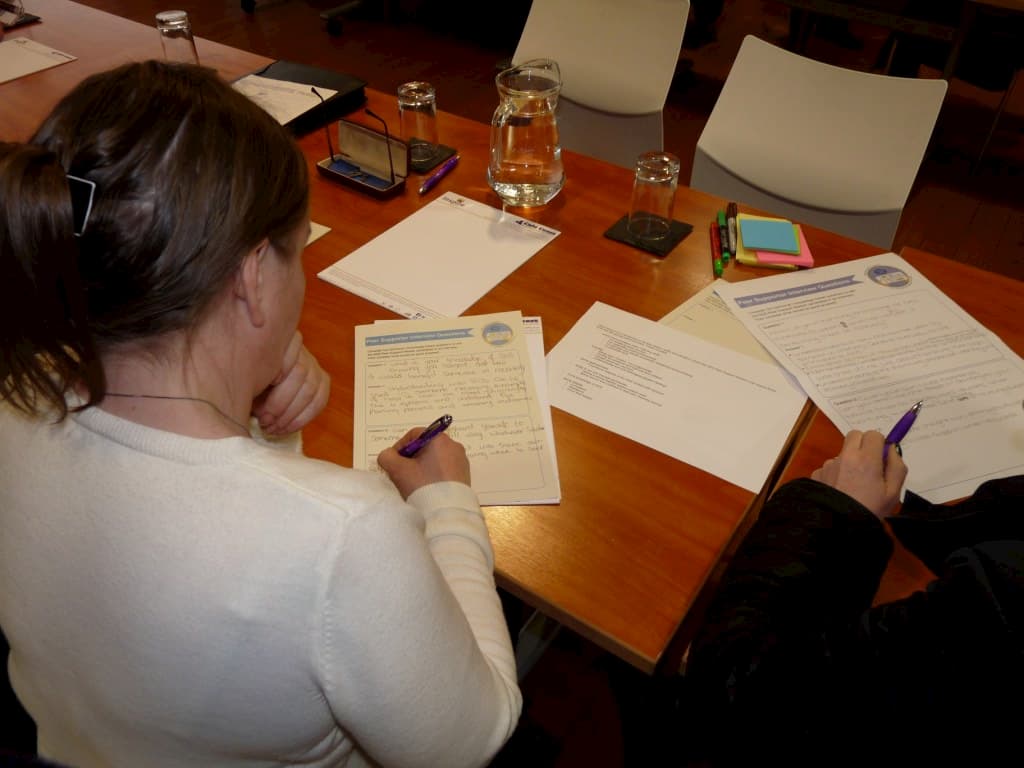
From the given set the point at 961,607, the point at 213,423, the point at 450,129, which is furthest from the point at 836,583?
the point at 450,129

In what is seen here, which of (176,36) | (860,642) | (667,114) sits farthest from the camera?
(667,114)

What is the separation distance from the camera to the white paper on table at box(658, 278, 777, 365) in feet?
3.58

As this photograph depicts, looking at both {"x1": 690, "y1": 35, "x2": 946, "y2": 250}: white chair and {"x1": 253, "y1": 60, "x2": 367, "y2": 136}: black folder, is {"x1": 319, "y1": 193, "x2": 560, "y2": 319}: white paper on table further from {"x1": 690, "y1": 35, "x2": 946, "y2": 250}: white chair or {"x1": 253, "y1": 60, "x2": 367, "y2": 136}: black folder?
{"x1": 690, "y1": 35, "x2": 946, "y2": 250}: white chair

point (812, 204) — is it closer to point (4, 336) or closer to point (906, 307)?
point (906, 307)

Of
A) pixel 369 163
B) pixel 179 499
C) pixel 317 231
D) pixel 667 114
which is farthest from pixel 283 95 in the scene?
pixel 667 114

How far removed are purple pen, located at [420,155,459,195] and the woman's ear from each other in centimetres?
81

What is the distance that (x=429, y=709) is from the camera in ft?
2.03

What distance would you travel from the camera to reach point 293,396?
3.13ft

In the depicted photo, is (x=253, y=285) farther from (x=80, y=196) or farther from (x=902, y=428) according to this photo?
(x=902, y=428)

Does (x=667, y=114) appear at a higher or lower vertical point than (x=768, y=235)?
lower

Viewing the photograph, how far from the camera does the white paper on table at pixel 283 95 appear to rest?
1590mm

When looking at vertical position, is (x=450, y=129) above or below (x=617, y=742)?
above

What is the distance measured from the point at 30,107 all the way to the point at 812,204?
1796 millimetres

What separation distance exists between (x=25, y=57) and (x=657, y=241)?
1.75 metres
